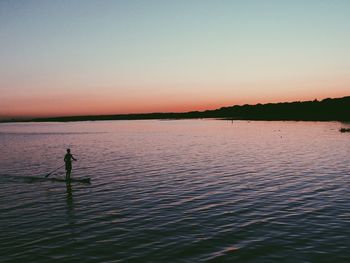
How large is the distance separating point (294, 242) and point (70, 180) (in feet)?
70.1

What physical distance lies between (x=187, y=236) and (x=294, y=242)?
4784 mm

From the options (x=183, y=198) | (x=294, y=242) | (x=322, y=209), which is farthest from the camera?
(x=183, y=198)

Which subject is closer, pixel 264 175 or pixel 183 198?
pixel 183 198

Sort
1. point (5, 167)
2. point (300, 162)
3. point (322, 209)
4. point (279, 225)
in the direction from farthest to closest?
1. point (5, 167)
2. point (300, 162)
3. point (322, 209)
4. point (279, 225)

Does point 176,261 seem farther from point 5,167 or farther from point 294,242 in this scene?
point 5,167

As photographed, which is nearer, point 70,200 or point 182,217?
point 182,217

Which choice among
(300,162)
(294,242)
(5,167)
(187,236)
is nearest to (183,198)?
(187,236)

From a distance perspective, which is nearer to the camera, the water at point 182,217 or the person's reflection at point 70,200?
the water at point 182,217

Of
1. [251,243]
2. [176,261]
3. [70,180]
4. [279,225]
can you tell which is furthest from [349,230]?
[70,180]

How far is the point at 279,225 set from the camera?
Answer: 17969mm

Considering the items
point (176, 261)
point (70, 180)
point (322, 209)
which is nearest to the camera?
point (176, 261)

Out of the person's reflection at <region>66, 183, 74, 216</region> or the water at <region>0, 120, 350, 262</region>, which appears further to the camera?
the person's reflection at <region>66, 183, 74, 216</region>

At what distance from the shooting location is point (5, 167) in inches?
1761

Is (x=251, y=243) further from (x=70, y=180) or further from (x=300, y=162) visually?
(x=300, y=162)
